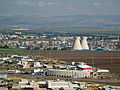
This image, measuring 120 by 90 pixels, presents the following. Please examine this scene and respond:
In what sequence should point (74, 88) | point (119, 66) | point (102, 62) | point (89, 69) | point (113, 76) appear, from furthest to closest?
point (102, 62) → point (119, 66) → point (89, 69) → point (113, 76) → point (74, 88)

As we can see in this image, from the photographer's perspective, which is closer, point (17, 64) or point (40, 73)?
point (40, 73)

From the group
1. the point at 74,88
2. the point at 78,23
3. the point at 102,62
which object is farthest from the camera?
the point at 78,23

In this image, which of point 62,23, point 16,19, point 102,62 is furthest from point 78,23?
point 102,62

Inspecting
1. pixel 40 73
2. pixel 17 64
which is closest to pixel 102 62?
pixel 17 64

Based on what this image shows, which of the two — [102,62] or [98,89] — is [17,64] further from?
[98,89]

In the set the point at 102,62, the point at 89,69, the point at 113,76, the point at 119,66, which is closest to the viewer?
the point at 113,76

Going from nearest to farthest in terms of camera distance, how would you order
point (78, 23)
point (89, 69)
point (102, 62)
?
1. point (89, 69)
2. point (102, 62)
3. point (78, 23)

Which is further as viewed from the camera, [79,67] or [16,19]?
[16,19]

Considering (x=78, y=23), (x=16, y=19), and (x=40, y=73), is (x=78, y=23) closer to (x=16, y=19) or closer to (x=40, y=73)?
(x=16, y=19)
